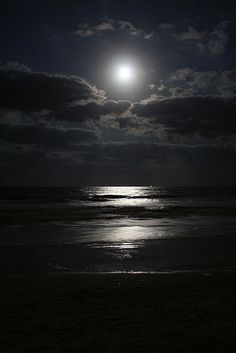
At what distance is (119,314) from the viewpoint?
7887 mm

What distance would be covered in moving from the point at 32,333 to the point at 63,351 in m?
0.96

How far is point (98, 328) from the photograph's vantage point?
7.08 metres

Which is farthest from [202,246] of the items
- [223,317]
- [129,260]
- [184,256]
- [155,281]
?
[223,317]

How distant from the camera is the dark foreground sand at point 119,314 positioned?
6438 millimetres

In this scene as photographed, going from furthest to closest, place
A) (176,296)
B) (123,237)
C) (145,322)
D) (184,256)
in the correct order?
(123,237), (184,256), (176,296), (145,322)

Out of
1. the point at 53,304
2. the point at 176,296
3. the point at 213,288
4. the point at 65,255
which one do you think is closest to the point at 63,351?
the point at 53,304

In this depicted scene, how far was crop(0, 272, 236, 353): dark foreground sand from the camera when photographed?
253 inches

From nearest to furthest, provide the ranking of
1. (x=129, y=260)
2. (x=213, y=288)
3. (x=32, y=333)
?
(x=32, y=333), (x=213, y=288), (x=129, y=260)

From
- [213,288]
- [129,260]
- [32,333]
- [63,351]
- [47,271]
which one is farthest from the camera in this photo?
[129,260]

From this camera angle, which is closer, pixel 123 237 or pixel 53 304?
pixel 53 304

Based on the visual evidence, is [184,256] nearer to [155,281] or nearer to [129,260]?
[129,260]

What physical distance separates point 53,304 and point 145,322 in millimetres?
2308

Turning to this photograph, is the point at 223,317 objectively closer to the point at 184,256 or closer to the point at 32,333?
the point at 32,333

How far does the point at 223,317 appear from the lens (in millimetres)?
7676
